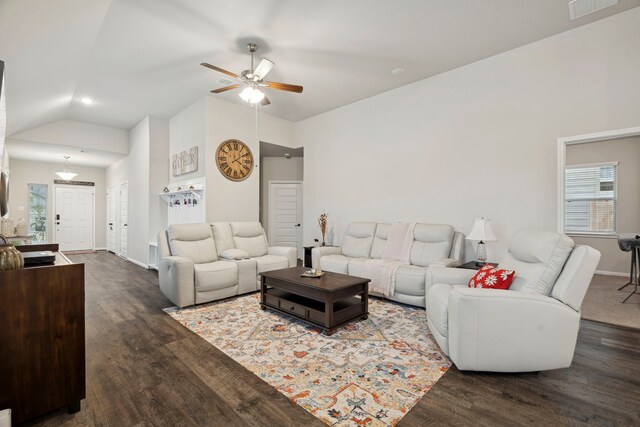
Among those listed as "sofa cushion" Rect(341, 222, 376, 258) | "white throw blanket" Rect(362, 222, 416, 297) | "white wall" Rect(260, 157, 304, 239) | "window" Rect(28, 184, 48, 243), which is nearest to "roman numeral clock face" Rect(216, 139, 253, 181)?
"white wall" Rect(260, 157, 304, 239)

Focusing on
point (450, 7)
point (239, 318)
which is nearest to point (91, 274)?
point (239, 318)

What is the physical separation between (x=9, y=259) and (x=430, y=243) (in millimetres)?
4018

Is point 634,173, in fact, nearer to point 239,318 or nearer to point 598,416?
point 598,416

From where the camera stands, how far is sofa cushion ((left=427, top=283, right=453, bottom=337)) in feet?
7.45

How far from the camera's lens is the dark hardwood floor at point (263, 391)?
1.66 m

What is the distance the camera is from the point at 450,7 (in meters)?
2.91

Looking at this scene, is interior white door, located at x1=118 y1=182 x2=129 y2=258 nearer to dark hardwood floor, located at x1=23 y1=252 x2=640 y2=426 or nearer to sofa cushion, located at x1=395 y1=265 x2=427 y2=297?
dark hardwood floor, located at x1=23 y1=252 x2=640 y2=426

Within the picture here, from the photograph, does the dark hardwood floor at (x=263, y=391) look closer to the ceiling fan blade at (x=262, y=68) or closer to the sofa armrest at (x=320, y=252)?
the sofa armrest at (x=320, y=252)

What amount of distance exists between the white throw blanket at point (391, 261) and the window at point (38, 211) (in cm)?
952

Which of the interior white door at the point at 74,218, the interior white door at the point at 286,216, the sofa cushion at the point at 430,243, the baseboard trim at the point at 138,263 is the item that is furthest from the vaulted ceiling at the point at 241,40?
the interior white door at the point at 74,218

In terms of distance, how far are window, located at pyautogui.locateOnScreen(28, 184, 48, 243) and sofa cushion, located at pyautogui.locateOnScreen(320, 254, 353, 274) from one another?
8.77 metres

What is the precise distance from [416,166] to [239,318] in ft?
10.9

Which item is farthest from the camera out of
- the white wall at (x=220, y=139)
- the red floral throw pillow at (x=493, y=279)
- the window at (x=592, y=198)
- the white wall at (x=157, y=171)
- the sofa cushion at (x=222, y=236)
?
the white wall at (x=157, y=171)

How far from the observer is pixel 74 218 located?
Answer: 897 centimetres
